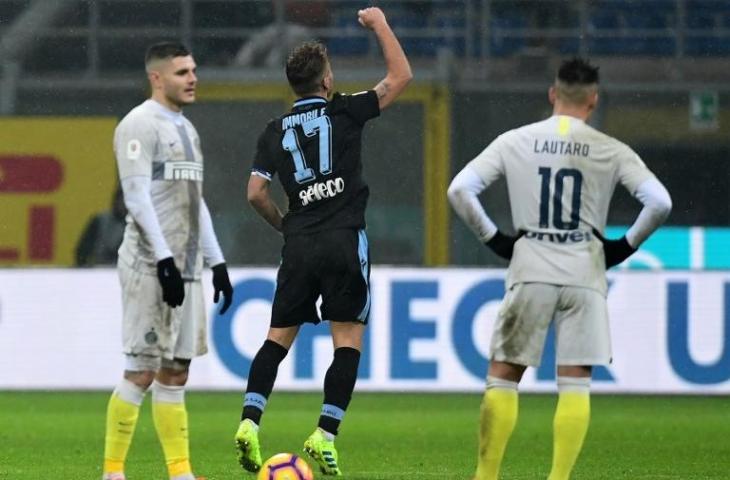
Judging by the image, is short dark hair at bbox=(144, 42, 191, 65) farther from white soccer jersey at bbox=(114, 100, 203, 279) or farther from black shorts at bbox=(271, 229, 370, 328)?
black shorts at bbox=(271, 229, 370, 328)

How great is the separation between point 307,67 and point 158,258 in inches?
41.3

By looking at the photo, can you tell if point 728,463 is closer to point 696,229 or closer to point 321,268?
point 321,268

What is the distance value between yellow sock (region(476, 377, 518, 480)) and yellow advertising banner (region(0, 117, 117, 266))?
6988 mm

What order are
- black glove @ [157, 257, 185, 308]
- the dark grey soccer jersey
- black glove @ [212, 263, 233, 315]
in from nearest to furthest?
black glove @ [157, 257, 185, 308], black glove @ [212, 263, 233, 315], the dark grey soccer jersey

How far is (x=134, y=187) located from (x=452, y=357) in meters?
5.48

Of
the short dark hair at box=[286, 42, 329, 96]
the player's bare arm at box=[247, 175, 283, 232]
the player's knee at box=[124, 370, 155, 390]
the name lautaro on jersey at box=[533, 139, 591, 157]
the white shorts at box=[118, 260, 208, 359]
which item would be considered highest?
the short dark hair at box=[286, 42, 329, 96]

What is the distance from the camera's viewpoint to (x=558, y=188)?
5.55m

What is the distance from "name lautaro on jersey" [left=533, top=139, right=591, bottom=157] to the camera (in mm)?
5566

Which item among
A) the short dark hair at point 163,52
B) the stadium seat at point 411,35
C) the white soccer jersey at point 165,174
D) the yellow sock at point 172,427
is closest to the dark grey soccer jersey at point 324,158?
the white soccer jersey at point 165,174

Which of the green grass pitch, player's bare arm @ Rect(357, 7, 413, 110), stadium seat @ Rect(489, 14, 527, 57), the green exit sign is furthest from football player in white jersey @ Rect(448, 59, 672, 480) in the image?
the green exit sign

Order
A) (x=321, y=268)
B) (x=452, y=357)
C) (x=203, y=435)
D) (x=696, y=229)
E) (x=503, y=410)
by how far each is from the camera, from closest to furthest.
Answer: (x=503, y=410), (x=321, y=268), (x=203, y=435), (x=452, y=357), (x=696, y=229)

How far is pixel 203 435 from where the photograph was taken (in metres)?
8.52

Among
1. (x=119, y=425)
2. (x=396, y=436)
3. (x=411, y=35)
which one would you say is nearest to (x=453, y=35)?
(x=411, y=35)

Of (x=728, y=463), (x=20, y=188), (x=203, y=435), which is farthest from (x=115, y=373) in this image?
(x=728, y=463)
